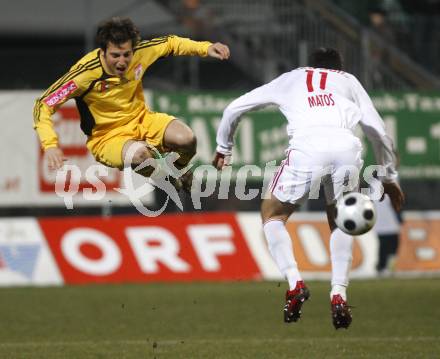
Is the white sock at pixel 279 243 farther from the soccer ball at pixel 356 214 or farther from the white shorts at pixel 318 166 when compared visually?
the soccer ball at pixel 356 214

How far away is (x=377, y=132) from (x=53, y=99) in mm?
2660

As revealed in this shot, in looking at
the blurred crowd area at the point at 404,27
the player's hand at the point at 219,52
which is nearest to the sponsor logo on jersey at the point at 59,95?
the player's hand at the point at 219,52

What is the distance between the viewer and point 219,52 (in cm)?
958

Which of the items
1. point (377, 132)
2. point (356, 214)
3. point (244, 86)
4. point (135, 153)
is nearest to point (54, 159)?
point (135, 153)

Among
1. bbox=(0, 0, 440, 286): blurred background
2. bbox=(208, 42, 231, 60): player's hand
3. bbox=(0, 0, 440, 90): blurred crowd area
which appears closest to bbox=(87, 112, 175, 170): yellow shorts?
bbox=(208, 42, 231, 60): player's hand

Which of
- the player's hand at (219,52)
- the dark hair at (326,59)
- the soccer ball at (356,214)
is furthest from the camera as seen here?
the dark hair at (326,59)

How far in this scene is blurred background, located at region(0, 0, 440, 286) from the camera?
17.9m

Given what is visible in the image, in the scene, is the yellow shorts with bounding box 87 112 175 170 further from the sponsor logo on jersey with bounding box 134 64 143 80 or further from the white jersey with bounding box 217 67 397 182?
the white jersey with bounding box 217 67 397 182

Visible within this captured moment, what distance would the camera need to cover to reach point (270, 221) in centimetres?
967

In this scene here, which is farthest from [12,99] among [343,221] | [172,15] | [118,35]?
[343,221]

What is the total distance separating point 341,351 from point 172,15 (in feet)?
39.4

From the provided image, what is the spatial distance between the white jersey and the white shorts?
0.06 m

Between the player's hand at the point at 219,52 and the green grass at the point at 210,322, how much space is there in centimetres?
→ 248

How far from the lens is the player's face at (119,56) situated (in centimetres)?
978
